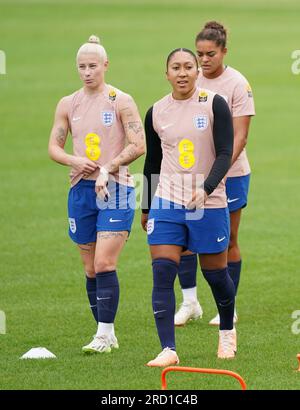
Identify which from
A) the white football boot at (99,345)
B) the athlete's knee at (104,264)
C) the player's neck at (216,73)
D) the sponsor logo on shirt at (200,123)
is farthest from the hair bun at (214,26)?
the white football boot at (99,345)

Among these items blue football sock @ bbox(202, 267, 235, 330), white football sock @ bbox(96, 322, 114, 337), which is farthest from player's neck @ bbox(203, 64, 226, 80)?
white football sock @ bbox(96, 322, 114, 337)

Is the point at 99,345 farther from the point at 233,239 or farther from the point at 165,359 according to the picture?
the point at 233,239

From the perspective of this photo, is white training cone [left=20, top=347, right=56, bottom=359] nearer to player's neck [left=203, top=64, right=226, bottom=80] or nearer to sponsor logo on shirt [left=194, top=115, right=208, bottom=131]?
sponsor logo on shirt [left=194, top=115, right=208, bottom=131]

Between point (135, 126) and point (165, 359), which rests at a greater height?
point (135, 126)

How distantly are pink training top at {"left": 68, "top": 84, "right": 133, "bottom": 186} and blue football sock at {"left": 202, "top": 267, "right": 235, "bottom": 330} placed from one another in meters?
1.29

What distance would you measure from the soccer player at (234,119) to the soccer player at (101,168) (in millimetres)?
949

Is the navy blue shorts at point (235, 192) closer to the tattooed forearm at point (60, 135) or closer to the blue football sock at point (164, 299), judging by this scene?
the tattooed forearm at point (60, 135)

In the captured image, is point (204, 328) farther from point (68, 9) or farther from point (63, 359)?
point (68, 9)

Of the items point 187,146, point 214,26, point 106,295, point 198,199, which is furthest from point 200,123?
point 106,295

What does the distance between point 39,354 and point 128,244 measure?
6243mm

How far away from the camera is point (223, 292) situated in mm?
10320

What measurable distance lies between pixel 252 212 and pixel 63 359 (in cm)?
892

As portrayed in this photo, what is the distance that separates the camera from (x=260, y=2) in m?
58.7
